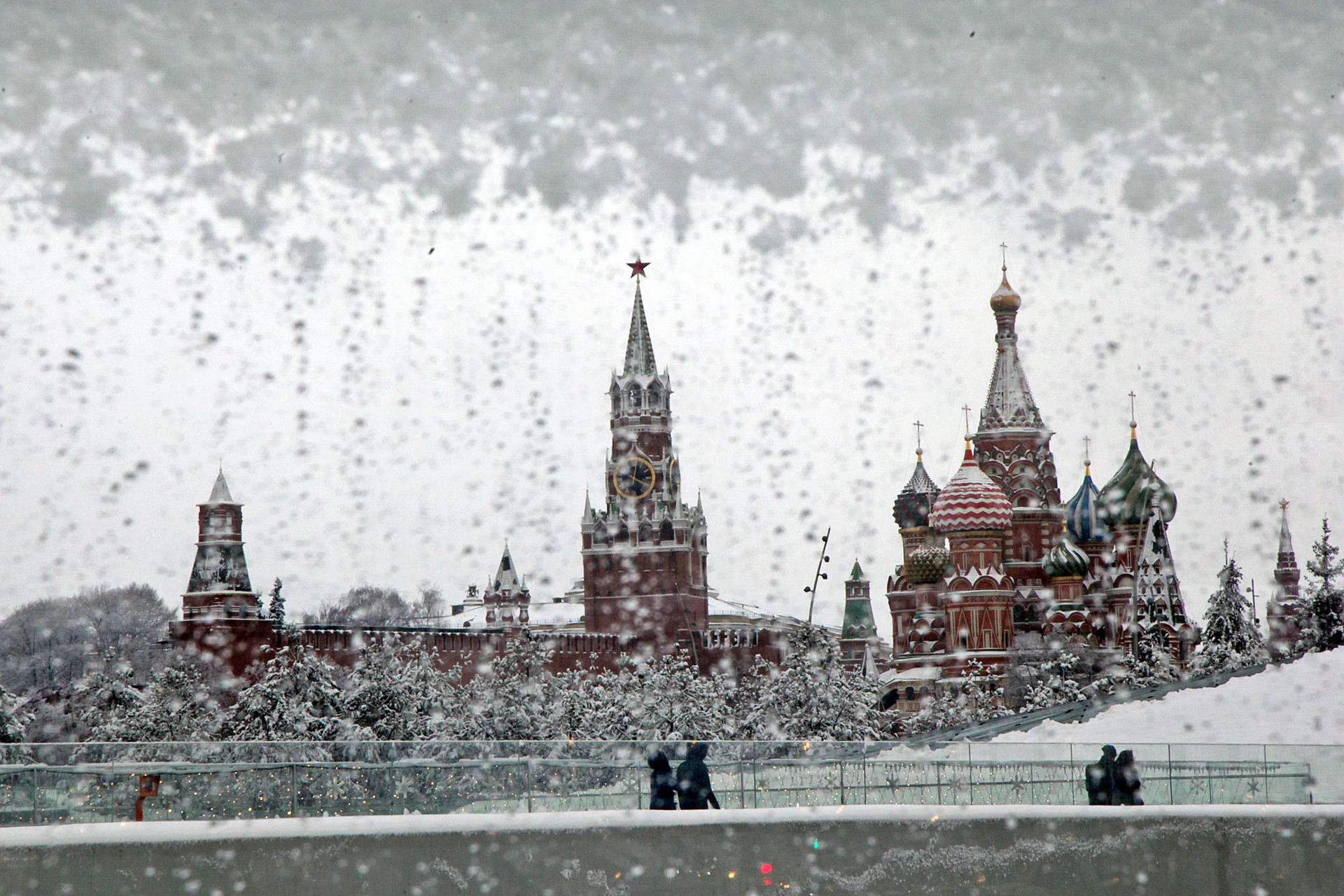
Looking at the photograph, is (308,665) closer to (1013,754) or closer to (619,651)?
(1013,754)

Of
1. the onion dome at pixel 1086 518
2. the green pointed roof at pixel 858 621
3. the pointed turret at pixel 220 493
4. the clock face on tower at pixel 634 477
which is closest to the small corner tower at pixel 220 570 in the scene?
the pointed turret at pixel 220 493

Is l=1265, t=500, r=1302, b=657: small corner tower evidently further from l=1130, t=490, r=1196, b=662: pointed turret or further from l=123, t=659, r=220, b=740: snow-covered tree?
l=123, t=659, r=220, b=740: snow-covered tree

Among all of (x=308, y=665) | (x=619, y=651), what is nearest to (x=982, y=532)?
(x=619, y=651)

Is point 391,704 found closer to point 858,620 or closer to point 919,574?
point 919,574

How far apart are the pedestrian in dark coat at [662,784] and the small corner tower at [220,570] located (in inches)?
1876

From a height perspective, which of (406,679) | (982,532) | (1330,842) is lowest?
(1330,842)

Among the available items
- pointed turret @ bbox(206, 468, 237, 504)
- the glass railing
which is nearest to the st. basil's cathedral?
pointed turret @ bbox(206, 468, 237, 504)

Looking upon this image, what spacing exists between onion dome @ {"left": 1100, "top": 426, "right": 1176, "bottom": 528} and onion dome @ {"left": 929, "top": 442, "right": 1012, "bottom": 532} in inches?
245

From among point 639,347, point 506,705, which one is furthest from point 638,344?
point 506,705

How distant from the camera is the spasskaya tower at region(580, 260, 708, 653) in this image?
269 ft

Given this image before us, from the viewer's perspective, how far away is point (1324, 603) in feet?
142

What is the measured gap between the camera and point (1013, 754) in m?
17.6

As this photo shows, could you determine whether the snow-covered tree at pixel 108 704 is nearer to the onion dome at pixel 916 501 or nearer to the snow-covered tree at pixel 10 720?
the snow-covered tree at pixel 10 720

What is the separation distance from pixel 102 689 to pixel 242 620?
17.4 m
